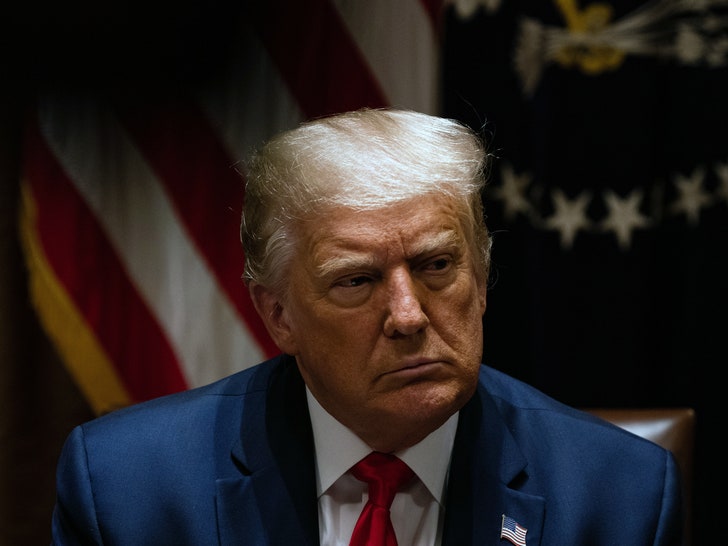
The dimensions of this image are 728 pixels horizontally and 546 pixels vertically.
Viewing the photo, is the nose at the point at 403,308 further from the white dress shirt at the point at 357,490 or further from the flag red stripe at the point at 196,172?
the flag red stripe at the point at 196,172

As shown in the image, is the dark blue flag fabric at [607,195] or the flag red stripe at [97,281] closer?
the dark blue flag fabric at [607,195]

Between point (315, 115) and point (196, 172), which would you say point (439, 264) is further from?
point (196, 172)

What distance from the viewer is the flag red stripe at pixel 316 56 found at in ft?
9.45

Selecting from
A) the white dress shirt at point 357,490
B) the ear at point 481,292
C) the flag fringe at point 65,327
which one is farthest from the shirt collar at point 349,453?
the flag fringe at point 65,327

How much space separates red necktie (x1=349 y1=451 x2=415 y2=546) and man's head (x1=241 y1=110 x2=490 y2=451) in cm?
4

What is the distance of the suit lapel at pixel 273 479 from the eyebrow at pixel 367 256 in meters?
0.41

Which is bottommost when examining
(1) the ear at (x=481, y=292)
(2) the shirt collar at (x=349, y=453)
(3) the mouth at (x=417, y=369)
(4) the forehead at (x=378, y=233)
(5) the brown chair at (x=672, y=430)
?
(5) the brown chair at (x=672, y=430)

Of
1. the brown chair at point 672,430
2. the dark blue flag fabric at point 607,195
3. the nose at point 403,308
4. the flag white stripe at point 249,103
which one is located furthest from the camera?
the flag white stripe at point 249,103

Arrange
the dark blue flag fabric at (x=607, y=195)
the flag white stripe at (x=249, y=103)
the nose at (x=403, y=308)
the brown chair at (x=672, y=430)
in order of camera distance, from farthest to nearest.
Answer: the flag white stripe at (x=249, y=103)
the dark blue flag fabric at (x=607, y=195)
the brown chair at (x=672, y=430)
the nose at (x=403, y=308)

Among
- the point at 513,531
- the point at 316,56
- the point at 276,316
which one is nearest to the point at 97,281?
the point at 316,56

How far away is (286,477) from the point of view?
6.25ft

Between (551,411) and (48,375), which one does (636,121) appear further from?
(48,375)

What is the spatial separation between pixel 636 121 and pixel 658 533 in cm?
130

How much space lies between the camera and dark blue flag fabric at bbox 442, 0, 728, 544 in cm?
279
